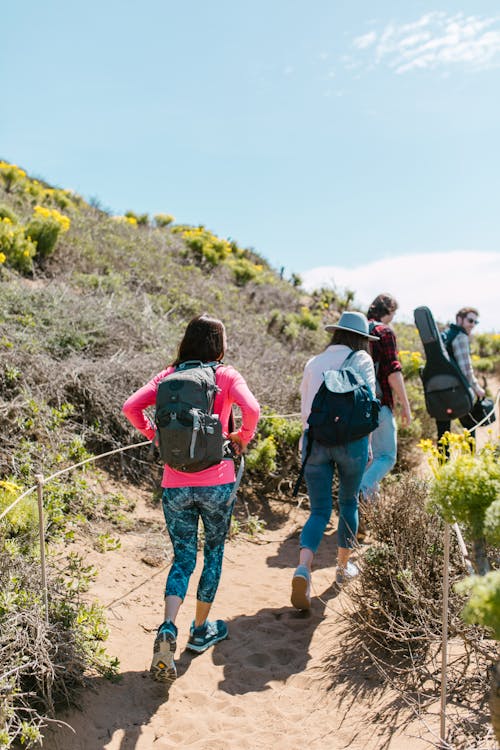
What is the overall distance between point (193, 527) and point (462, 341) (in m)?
3.59

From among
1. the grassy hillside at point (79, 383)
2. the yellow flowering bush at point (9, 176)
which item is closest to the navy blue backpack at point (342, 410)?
the grassy hillside at point (79, 383)

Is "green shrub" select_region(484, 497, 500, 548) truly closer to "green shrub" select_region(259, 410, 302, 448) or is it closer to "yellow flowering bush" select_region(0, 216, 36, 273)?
"green shrub" select_region(259, 410, 302, 448)

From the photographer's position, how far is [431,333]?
5.49 m

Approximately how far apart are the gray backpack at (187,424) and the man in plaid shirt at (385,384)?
2.00 metres

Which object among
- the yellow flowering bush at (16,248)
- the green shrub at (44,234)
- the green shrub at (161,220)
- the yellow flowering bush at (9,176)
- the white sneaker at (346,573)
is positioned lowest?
the white sneaker at (346,573)

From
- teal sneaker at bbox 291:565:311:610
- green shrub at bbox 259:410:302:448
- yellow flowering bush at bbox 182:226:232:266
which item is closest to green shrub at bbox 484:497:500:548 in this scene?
teal sneaker at bbox 291:565:311:610

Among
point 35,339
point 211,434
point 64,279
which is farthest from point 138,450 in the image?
point 64,279

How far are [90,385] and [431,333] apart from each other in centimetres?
300

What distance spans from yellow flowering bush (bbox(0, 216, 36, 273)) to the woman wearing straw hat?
209 inches

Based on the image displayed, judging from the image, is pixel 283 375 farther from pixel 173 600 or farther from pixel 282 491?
pixel 173 600

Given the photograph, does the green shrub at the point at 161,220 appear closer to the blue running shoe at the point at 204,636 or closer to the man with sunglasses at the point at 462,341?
the man with sunglasses at the point at 462,341

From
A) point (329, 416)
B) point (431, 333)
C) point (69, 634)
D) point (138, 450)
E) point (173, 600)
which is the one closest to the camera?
point (69, 634)

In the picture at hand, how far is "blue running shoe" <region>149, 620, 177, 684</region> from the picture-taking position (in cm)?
305

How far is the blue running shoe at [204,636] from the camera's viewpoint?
3621mm
